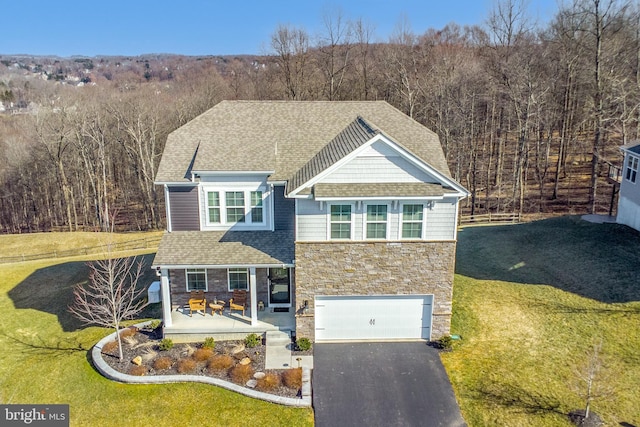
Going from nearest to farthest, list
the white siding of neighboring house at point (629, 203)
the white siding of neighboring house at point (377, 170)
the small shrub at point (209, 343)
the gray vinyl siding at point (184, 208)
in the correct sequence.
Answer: the white siding of neighboring house at point (377, 170), the small shrub at point (209, 343), the gray vinyl siding at point (184, 208), the white siding of neighboring house at point (629, 203)

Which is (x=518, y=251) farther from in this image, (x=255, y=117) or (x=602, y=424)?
(x=255, y=117)

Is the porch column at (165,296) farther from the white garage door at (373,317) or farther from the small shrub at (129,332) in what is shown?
the white garage door at (373,317)

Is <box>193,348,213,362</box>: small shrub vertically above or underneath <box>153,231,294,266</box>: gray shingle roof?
underneath

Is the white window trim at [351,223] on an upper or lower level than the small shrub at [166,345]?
upper

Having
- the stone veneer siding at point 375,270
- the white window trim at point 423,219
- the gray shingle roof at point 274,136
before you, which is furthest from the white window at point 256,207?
the white window trim at point 423,219

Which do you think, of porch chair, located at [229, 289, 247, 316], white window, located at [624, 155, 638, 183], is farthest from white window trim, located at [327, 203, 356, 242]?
white window, located at [624, 155, 638, 183]

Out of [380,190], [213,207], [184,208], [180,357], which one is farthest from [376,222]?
[180,357]

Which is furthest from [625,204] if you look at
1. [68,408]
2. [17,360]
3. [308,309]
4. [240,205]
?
[17,360]

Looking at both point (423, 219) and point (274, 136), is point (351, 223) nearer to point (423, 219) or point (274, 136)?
point (423, 219)

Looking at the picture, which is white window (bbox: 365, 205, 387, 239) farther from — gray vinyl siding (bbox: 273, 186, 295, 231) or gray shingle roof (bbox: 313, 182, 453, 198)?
gray vinyl siding (bbox: 273, 186, 295, 231)
